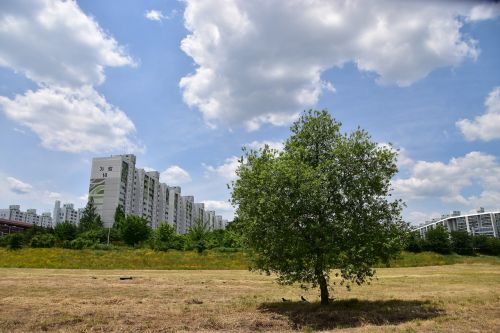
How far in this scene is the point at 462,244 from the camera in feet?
307

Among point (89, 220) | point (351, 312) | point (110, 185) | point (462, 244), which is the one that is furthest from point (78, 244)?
point (462, 244)

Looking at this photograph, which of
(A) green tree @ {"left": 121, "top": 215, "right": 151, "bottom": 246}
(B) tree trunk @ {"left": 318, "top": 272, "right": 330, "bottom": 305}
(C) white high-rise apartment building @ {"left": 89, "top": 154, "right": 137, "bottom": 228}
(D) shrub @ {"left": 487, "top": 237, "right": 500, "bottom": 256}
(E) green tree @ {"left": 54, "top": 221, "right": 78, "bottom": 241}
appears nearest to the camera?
(B) tree trunk @ {"left": 318, "top": 272, "right": 330, "bottom": 305}

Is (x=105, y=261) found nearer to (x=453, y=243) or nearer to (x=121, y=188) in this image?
(x=453, y=243)

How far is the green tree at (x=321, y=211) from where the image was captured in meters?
17.7

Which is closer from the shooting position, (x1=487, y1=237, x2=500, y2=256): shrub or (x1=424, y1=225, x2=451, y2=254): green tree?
(x1=424, y1=225, x2=451, y2=254): green tree

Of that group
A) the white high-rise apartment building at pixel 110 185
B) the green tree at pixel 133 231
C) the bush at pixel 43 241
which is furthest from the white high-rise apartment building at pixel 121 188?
the bush at pixel 43 241

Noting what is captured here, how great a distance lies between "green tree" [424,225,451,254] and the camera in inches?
3479

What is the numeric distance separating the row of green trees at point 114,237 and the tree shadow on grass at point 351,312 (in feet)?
192

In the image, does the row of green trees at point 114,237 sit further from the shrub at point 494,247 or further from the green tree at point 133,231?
the shrub at point 494,247

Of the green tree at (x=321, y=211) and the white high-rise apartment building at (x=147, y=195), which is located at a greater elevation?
the white high-rise apartment building at (x=147, y=195)

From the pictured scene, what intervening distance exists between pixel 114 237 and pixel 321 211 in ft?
323

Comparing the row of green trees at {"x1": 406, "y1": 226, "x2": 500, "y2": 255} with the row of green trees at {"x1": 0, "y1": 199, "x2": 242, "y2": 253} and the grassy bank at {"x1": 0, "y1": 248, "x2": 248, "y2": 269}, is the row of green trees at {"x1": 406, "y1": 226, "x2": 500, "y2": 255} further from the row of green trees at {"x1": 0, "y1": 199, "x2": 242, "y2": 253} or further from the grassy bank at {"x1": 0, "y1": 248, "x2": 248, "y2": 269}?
the grassy bank at {"x1": 0, "y1": 248, "x2": 248, "y2": 269}

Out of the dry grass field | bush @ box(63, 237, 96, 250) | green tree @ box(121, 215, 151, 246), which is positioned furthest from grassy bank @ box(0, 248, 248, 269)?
green tree @ box(121, 215, 151, 246)

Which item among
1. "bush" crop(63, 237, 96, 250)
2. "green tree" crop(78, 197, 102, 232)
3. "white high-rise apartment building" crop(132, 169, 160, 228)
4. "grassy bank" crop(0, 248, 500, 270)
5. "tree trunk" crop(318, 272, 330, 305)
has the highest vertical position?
"white high-rise apartment building" crop(132, 169, 160, 228)
